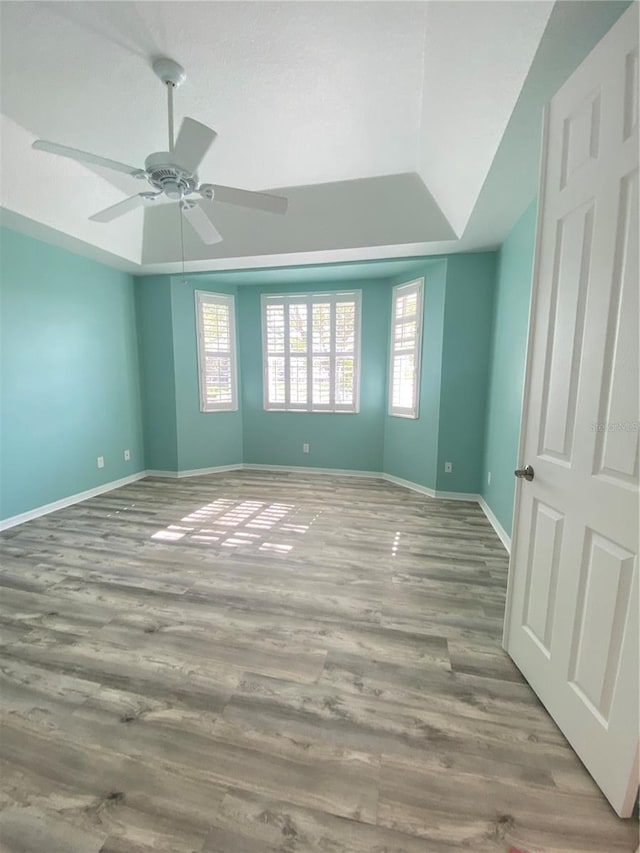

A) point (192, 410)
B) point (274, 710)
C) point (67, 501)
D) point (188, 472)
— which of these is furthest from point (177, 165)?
point (188, 472)

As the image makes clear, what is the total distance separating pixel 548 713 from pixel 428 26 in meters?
3.15

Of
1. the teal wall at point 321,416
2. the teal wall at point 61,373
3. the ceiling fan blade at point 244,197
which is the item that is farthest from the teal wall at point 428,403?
the teal wall at point 61,373

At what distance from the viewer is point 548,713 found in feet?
4.42

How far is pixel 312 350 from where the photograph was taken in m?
4.55

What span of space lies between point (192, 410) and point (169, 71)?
3.33m

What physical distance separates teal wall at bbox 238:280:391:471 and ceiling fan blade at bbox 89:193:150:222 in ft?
7.24

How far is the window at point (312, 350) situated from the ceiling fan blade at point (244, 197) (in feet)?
8.12

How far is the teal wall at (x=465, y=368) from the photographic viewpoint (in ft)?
11.2

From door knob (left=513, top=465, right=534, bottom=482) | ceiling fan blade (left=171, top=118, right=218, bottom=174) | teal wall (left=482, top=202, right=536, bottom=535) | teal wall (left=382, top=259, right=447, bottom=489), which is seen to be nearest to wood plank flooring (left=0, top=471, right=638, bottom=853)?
teal wall (left=482, top=202, right=536, bottom=535)

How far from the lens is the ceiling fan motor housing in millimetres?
1742

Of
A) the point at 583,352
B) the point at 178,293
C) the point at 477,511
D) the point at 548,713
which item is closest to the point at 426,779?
the point at 548,713

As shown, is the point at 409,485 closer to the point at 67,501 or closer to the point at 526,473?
the point at 526,473

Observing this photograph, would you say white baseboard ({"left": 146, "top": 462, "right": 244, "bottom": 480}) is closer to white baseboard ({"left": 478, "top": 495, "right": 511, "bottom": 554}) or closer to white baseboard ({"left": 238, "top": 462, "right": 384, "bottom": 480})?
white baseboard ({"left": 238, "top": 462, "right": 384, "bottom": 480})

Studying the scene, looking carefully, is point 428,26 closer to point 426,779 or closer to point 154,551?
point 426,779
